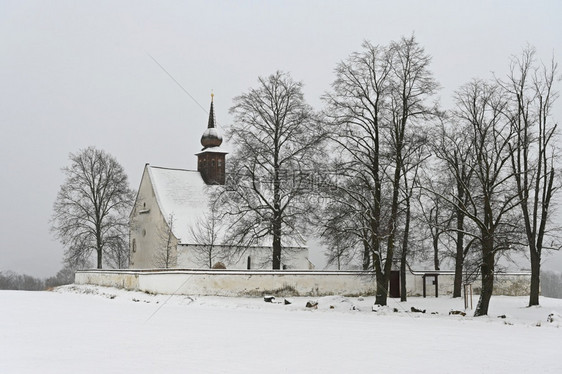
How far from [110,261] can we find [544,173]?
123 ft

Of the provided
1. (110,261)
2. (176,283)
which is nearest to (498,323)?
(176,283)

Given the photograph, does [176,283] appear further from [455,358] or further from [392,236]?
[455,358]

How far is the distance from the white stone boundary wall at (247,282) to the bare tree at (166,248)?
10.1m

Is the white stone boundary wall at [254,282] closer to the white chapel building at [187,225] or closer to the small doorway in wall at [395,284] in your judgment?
the small doorway in wall at [395,284]

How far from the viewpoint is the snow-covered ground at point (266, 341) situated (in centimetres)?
1083

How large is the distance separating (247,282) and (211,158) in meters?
26.0

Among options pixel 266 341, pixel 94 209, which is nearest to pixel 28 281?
pixel 94 209

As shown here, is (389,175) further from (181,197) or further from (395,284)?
(181,197)

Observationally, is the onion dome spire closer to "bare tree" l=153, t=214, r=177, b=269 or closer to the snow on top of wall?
the snow on top of wall

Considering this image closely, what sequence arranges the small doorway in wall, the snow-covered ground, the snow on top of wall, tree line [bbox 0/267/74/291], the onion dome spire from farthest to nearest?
tree line [bbox 0/267/74/291], the onion dome spire, the snow on top of wall, the small doorway in wall, the snow-covered ground

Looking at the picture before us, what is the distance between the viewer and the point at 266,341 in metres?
14.0

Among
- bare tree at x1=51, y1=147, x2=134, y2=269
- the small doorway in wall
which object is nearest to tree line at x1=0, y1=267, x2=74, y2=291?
bare tree at x1=51, y1=147, x2=134, y2=269

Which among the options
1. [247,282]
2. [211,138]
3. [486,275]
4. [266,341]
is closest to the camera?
Result: [266,341]

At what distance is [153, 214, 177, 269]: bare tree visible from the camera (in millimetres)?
43906
